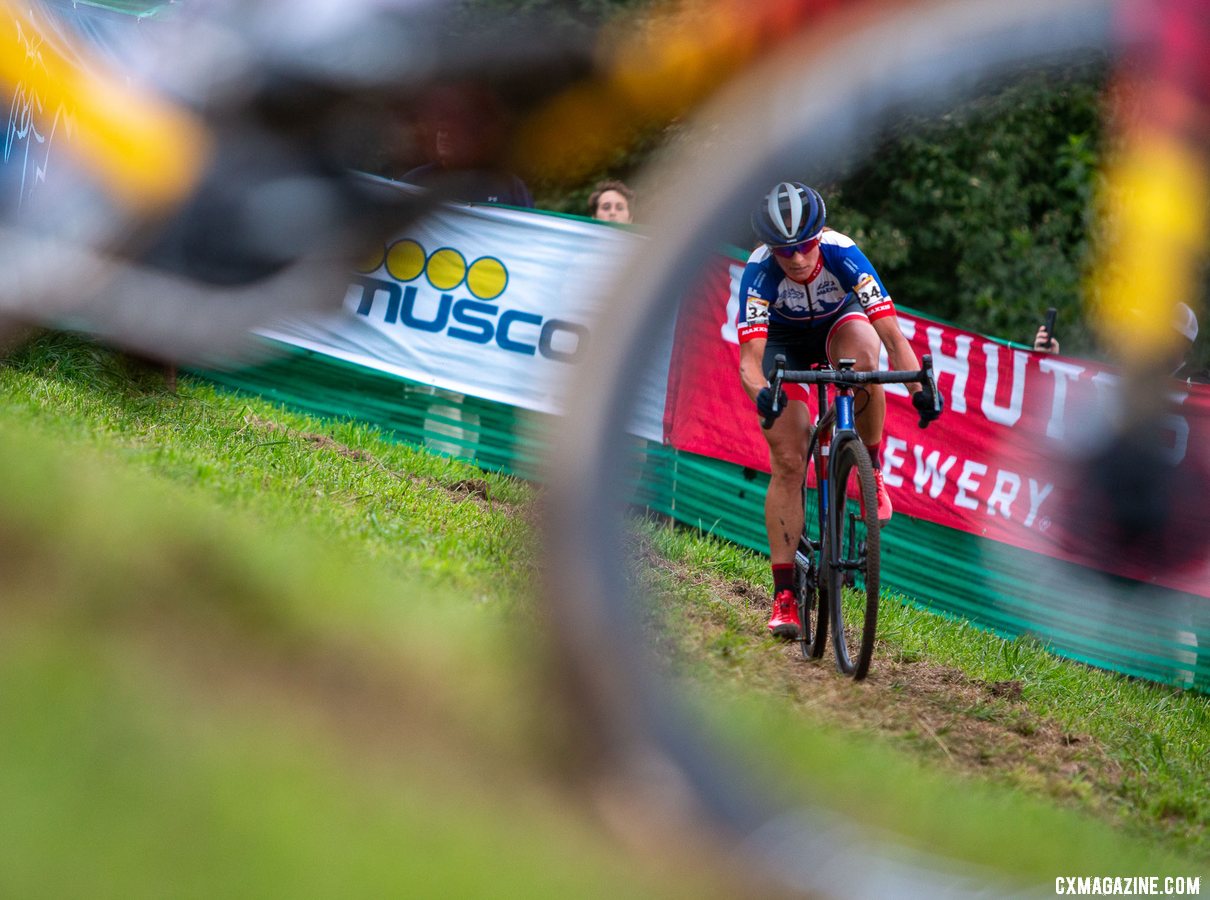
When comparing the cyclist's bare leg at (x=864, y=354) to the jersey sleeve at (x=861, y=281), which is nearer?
the jersey sleeve at (x=861, y=281)

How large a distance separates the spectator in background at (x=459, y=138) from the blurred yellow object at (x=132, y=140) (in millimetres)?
350

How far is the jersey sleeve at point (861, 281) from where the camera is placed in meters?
4.78

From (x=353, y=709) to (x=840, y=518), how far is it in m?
2.92

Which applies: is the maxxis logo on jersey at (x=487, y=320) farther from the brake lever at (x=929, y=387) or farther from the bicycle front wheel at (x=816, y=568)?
the brake lever at (x=929, y=387)

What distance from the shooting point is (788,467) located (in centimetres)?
518

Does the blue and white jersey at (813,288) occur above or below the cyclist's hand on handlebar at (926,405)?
above

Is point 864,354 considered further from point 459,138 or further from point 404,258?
point 459,138

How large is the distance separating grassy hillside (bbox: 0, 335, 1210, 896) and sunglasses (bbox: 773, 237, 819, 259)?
146 centimetres

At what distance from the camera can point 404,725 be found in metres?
2.10

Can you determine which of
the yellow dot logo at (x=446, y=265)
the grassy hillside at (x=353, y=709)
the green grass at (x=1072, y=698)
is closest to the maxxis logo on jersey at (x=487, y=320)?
the yellow dot logo at (x=446, y=265)

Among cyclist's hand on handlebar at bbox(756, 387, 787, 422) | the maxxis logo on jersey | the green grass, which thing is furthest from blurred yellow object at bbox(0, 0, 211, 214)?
the maxxis logo on jersey

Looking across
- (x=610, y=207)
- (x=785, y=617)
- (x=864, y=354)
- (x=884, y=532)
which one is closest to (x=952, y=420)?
(x=884, y=532)

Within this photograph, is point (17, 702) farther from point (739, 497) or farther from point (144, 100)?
point (739, 497)

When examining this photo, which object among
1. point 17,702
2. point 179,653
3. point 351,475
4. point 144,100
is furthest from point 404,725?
point 351,475
